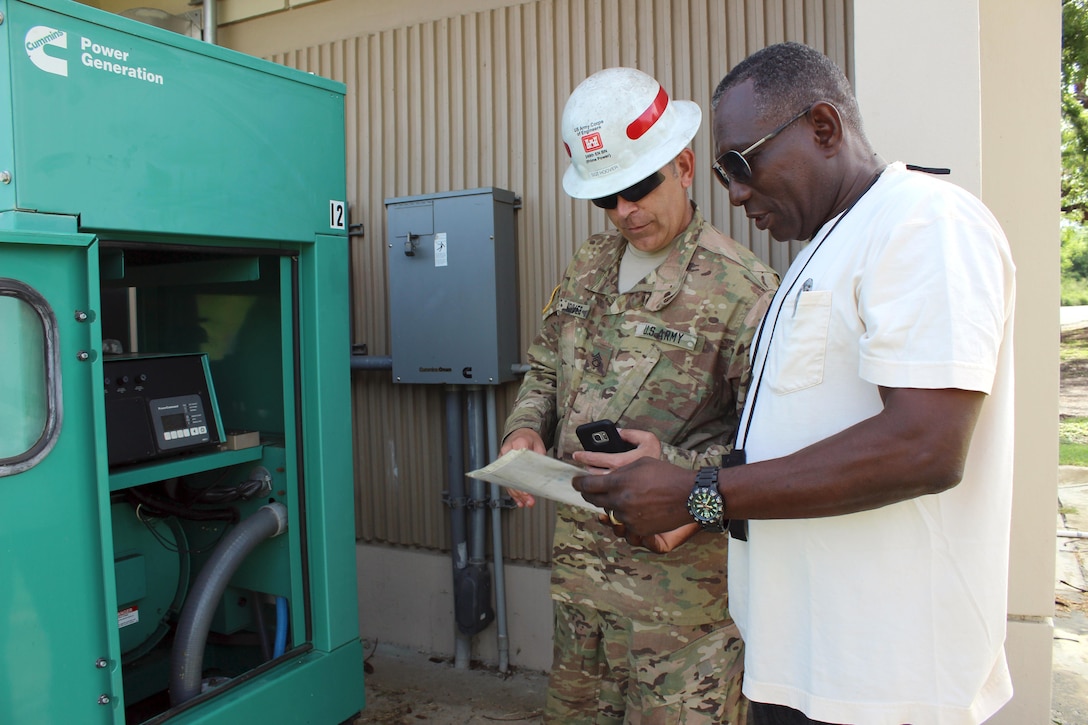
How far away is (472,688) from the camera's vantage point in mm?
3451

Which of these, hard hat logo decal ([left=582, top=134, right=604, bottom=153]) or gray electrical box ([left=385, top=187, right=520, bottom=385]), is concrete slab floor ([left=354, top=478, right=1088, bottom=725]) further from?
hard hat logo decal ([left=582, top=134, right=604, bottom=153])

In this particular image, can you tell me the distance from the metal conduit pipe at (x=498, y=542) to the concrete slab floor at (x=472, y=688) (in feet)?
0.44

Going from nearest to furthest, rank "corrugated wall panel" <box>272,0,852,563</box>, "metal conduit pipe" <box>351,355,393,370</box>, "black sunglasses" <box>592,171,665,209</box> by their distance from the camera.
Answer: "black sunglasses" <box>592,171,665,209</box>, "corrugated wall panel" <box>272,0,852,563</box>, "metal conduit pipe" <box>351,355,393,370</box>

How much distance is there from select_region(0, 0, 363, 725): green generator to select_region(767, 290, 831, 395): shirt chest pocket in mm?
1550

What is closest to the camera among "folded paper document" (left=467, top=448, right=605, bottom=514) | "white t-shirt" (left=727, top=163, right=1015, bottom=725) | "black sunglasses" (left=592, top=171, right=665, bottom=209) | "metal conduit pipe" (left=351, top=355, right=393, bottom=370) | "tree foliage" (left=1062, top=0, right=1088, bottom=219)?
"white t-shirt" (left=727, top=163, right=1015, bottom=725)

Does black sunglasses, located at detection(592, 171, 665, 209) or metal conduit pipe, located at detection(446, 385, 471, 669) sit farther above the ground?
black sunglasses, located at detection(592, 171, 665, 209)

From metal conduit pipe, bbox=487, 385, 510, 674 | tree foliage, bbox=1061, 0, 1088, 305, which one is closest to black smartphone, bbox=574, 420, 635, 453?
metal conduit pipe, bbox=487, 385, 510, 674

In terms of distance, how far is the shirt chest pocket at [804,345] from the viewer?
1203mm

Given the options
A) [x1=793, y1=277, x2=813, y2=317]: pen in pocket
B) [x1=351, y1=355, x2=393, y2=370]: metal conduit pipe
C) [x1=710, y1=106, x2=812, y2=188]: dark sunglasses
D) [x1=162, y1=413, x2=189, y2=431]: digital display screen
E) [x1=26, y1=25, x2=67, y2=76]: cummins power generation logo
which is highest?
[x1=26, y1=25, x2=67, y2=76]: cummins power generation logo

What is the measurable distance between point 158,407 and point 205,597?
2.03 feet

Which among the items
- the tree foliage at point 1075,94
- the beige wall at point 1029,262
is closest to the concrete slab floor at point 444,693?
the beige wall at point 1029,262

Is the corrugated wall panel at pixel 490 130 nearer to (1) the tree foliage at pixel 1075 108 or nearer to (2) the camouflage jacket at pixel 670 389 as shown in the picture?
(2) the camouflage jacket at pixel 670 389

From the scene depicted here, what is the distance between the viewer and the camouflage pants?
6.18ft

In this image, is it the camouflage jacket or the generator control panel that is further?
the generator control panel
